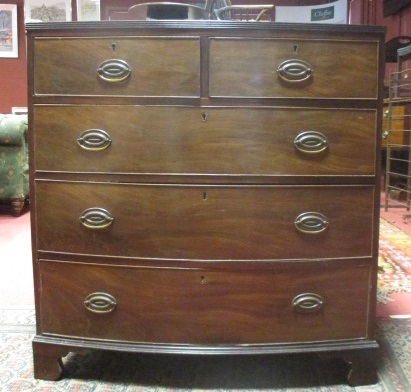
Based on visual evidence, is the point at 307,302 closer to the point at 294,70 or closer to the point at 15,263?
the point at 294,70

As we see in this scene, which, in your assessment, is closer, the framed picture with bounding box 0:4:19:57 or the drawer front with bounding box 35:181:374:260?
the drawer front with bounding box 35:181:374:260

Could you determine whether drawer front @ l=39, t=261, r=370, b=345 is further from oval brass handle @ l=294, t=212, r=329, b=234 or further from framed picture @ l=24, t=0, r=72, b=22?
framed picture @ l=24, t=0, r=72, b=22

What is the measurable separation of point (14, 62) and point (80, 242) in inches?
249

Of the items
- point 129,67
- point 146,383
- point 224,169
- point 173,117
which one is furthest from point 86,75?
point 146,383

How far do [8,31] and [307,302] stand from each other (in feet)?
21.9

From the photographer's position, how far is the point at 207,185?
45.8 inches

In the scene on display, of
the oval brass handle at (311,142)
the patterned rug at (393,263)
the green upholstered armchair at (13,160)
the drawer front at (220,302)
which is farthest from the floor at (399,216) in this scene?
the green upholstered armchair at (13,160)

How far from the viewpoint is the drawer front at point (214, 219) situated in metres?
1.17

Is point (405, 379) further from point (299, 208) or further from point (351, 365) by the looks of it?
point (299, 208)

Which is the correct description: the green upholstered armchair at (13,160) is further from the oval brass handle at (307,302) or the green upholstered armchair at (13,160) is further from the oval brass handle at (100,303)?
the oval brass handle at (307,302)

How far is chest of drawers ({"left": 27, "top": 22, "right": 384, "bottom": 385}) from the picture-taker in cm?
113

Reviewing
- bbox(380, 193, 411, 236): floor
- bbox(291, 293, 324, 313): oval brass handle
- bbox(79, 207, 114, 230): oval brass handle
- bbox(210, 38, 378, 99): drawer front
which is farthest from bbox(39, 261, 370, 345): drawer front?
bbox(380, 193, 411, 236): floor

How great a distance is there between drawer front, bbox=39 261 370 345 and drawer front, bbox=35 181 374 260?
0.05 meters

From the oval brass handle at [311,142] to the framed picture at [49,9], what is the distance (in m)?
6.23
